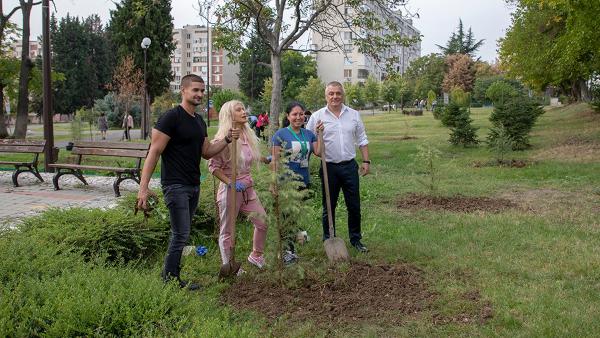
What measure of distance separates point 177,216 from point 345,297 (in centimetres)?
146

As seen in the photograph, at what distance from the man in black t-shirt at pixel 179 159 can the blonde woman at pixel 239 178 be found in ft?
1.15

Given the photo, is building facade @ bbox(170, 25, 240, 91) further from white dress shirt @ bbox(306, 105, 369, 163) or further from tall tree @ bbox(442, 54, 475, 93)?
white dress shirt @ bbox(306, 105, 369, 163)

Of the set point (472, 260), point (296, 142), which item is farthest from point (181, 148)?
point (472, 260)

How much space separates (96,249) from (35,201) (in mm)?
4706

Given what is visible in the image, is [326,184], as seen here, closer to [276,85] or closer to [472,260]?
[472,260]

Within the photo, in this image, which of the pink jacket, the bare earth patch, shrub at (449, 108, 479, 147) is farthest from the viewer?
shrub at (449, 108, 479, 147)

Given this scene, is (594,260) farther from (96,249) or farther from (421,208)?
(96,249)

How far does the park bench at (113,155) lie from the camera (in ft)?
31.4

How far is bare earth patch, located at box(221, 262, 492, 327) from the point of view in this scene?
400 cm

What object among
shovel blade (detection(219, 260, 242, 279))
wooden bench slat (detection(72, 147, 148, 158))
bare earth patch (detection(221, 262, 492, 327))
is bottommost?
bare earth patch (detection(221, 262, 492, 327))

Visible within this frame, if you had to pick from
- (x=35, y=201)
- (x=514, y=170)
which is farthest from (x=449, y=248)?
(x=514, y=170)

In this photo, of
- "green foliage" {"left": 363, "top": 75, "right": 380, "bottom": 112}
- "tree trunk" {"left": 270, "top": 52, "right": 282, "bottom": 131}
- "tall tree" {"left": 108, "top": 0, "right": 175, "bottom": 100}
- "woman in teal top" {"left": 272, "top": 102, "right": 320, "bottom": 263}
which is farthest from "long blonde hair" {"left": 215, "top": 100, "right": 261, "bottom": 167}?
"green foliage" {"left": 363, "top": 75, "right": 380, "bottom": 112}

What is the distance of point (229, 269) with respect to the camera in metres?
4.80

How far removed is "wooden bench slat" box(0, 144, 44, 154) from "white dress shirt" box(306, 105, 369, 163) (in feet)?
25.8
